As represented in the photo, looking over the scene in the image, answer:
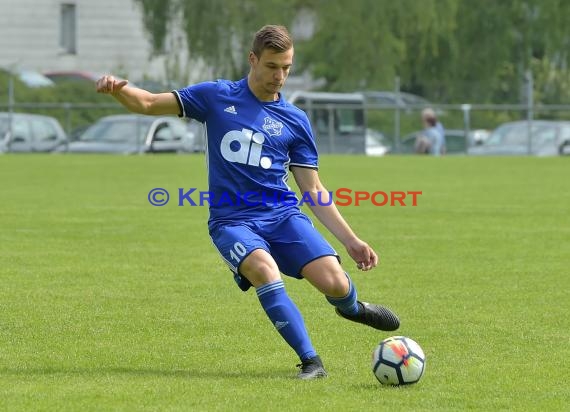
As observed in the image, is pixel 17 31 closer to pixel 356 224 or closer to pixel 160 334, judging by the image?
pixel 356 224

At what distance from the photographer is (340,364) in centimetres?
776

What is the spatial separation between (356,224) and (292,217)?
9428 millimetres

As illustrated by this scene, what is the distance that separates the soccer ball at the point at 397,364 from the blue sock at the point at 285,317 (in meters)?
0.37

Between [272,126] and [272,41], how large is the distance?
535 millimetres

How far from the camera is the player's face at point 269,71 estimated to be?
746 centimetres

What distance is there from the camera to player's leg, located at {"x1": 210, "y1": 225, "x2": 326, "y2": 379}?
23.9 feet

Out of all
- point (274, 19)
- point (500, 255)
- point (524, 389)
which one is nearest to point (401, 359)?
point (524, 389)

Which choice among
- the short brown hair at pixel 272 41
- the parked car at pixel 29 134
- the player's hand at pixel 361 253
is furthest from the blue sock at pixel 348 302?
the parked car at pixel 29 134

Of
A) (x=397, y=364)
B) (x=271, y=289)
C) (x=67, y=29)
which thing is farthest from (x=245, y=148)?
(x=67, y=29)

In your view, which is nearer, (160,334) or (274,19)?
(160,334)

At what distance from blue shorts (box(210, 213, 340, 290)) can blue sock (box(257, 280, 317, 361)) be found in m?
0.23

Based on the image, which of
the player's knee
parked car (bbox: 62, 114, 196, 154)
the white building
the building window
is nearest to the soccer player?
the player's knee

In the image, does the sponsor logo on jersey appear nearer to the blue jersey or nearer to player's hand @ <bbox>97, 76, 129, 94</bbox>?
the blue jersey

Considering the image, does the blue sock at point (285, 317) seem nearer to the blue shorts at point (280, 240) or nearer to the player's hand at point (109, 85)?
the blue shorts at point (280, 240)
